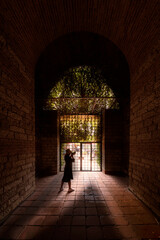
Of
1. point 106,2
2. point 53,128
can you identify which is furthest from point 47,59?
point 106,2

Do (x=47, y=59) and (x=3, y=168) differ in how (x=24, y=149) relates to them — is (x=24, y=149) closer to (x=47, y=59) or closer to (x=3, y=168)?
(x=3, y=168)

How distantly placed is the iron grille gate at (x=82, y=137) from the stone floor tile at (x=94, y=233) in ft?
16.3

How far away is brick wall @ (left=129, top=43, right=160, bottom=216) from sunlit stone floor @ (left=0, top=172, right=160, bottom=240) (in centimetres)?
45

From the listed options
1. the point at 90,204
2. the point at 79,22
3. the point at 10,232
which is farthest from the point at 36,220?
the point at 79,22

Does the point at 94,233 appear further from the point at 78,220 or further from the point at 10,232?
the point at 10,232

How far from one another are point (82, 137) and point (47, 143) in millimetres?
2164

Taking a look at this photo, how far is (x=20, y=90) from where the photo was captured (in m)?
3.28

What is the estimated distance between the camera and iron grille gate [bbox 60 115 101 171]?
725cm

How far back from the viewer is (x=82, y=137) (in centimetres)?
725

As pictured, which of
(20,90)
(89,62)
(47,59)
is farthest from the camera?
(89,62)

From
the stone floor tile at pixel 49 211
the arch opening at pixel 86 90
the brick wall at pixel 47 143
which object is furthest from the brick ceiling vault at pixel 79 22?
the stone floor tile at pixel 49 211

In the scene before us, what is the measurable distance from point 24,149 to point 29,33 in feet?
11.1

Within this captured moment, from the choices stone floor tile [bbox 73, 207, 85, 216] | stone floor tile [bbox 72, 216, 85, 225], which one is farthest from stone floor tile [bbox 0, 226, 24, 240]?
stone floor tile [bbox 73, 207, 85, 216]

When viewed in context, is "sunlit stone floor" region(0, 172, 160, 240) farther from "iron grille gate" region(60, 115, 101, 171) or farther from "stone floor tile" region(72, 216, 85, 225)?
"iron grille gate" region(60, 115, 101, 171)
